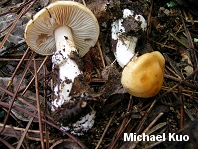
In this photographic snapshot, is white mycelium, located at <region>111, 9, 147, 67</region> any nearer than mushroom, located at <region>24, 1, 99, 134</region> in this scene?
No

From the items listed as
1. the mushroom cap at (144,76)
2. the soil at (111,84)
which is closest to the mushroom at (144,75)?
the mushroom cap at (144,76)

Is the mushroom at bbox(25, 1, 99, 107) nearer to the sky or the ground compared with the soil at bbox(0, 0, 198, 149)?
nearer to the sky

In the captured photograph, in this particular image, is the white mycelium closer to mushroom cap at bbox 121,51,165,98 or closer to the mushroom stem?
mushroom cap at bbox 121,51,165,98

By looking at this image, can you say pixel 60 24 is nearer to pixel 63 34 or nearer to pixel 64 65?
pixel 63 34

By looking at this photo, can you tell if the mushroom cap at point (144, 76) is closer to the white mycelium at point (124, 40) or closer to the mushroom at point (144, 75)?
the mushroom at point (144, 75)

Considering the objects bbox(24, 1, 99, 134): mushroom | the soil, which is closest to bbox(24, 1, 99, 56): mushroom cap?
bbox(24, 1, 99, 134): mushroom

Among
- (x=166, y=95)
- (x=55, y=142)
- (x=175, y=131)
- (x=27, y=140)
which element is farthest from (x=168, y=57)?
(x=27, y=140)

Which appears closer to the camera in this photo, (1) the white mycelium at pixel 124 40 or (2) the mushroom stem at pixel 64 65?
(2) the mushroom stem at pixel 64 65

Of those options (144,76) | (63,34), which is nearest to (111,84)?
(144,76)
